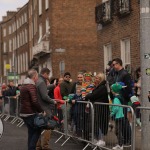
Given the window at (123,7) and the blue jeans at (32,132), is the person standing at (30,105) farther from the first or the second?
the window at (123,7)

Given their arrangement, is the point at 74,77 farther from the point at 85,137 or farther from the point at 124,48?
the point at 85,137

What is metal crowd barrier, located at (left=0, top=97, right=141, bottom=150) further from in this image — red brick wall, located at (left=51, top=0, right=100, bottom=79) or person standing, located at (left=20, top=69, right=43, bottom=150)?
red brick wall, located at (left=51, top=0, right=100, bottom=79)

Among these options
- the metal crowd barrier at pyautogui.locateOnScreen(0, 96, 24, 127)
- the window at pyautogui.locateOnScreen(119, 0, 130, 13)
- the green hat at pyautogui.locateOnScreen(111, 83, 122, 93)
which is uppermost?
the window at pyautogui.locateOnScreen(119, 0, 130, 13)

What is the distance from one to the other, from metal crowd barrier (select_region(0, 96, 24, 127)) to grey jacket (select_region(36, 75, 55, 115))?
28.0 feet

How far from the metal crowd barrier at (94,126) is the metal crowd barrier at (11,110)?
23.8 ft

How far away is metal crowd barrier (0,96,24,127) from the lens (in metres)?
21.8

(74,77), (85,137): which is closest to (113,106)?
(85,137)

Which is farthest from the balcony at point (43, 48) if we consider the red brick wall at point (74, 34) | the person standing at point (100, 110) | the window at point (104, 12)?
the person standing at point (100, 110)

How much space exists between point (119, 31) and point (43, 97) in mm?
11639

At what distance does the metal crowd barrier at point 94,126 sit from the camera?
10030 mm

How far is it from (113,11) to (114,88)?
36.9 ft

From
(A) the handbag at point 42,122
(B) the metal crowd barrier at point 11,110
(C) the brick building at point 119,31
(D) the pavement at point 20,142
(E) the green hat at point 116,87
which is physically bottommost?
(D) the pavement at point 20,142

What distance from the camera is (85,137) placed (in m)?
12.6

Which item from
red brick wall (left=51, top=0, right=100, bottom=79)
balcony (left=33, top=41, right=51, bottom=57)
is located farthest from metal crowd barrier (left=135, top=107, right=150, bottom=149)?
balcony (left=33, top=41, right=51, bottom=57)
